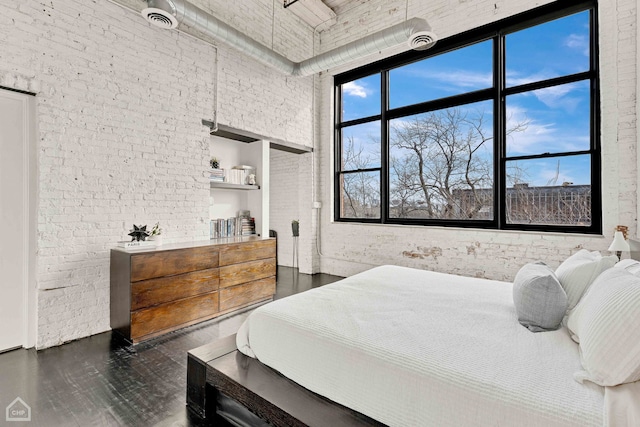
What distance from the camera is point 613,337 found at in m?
1.10

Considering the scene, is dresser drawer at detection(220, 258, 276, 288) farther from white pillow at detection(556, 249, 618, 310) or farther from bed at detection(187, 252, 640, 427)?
white pillow at detection(556, 249, 618, 310)

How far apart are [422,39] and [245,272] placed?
3326 millimetres

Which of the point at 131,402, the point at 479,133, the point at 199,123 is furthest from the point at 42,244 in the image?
the point at 479,133

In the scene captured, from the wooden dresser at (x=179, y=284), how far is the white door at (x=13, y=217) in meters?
0.68

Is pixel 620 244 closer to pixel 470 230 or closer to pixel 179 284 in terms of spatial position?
pixel 470 230

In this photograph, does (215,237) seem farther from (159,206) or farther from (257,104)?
(257,104)

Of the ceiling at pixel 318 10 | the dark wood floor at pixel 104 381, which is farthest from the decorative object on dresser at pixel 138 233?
the ceiling at pixel 318 10

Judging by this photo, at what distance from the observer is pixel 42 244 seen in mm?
2742

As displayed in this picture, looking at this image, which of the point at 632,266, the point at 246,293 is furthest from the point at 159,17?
the point at 632,266

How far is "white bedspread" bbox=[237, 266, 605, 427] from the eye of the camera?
1060 mm

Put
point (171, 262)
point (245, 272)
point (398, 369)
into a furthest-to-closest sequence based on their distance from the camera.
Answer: point (245, 272) < point (171, 262) < point (398, 369)

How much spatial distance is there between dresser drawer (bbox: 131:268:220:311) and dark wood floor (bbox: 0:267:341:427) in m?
0.36
